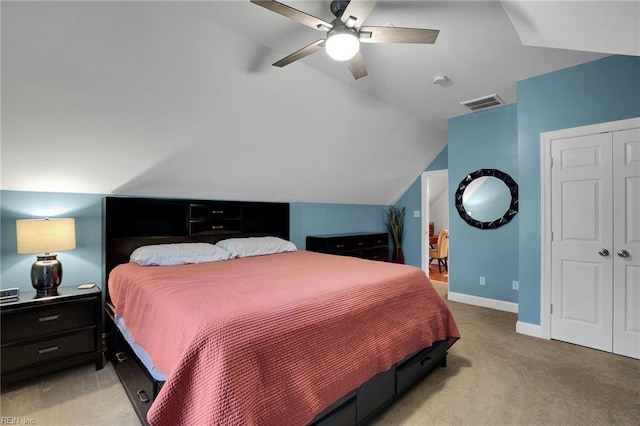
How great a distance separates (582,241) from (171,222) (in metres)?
4.11

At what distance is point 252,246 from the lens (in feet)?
11.0

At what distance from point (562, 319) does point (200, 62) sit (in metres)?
3.98

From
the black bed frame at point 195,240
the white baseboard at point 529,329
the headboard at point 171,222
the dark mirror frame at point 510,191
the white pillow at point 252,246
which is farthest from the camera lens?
the dark mirror frame at point 510,191

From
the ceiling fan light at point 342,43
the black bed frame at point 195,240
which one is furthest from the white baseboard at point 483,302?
the ceiling fan light at point 342,43

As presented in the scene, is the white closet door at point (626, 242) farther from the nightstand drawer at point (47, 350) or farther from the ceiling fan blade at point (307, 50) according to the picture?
the nightstand drawer at point (47, 350)

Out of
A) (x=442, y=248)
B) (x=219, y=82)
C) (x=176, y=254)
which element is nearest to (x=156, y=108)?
(x=219, y=82)

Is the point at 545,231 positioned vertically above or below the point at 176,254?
above

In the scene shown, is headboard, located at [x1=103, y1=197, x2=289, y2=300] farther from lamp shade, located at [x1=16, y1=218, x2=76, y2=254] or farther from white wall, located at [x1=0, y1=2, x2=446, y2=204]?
lamp shade, located at [x1=16, y1=218, x2=76, y2=254]

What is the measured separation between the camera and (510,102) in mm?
3701

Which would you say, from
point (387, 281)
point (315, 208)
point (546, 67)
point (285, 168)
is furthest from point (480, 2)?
point (315, 208)

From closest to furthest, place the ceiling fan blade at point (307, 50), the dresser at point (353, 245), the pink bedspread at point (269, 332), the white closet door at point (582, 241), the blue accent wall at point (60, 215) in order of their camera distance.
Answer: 1. the pink bedspread at point (269, 332)
2. the ceiling fan blade at point (307, 50)
3. the blue accent wall at point (60, 215)
4. the white closet door at point (582, 241)
5. the dresser at point (353, 245)

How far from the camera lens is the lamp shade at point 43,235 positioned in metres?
2.20

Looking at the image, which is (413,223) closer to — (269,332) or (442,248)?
(442,248)

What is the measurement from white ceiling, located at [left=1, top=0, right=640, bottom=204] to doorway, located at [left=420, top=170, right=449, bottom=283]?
179 centimetres
